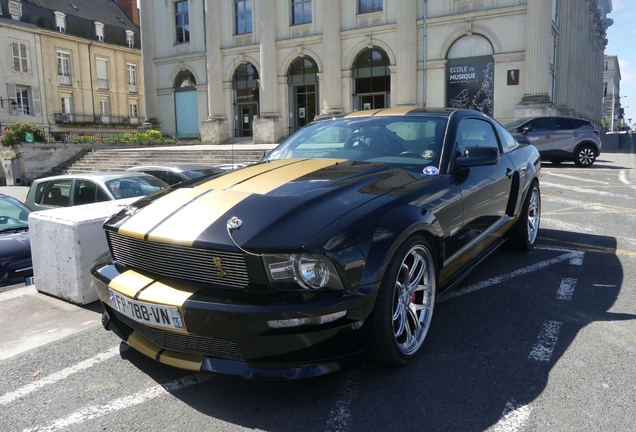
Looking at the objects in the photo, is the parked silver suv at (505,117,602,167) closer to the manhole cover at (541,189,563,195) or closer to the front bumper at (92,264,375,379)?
the manhole cover at (541,189,563,195)

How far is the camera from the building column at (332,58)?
92.2ft

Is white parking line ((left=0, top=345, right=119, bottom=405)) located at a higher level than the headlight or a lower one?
lower

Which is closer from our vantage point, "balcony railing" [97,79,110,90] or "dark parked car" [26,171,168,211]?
"dark parked car" [26,171,168,211]

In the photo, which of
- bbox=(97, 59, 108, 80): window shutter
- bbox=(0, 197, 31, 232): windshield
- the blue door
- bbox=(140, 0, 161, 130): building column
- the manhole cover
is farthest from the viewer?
bbox=(97, 59, 108, 80): window shutter

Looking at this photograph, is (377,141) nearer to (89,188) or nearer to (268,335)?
(268,335)

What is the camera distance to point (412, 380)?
2.91 metres

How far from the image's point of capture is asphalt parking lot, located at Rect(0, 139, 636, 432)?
2.56m

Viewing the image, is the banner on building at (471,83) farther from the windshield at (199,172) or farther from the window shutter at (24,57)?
the window shutter at (24,57)

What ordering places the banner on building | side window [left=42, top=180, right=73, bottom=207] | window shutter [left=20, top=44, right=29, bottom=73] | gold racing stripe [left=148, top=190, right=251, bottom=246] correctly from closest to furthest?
1. gold racing stripe [left=148, top=190, right=251, bottom=246]
2. side window [left=42, top=180, right=73, bottom=207]
3. the banner on building
4. window shutter [left=20, top=44, right=29, bottom=73]

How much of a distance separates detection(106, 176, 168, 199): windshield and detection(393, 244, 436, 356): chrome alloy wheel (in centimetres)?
483

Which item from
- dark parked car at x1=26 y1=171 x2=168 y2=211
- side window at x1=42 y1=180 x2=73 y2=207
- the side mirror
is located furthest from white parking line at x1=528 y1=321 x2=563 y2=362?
side window at x1=42 y1=180 x2=73 y2=207

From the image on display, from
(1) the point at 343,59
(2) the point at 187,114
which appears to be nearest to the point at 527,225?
(1) the point at 343,59

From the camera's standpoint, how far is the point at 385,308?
271cm

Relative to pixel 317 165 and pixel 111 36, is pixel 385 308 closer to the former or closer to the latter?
pixel 317 165
